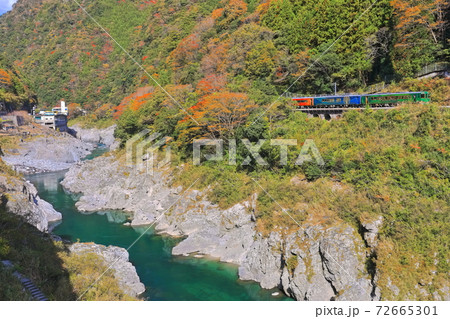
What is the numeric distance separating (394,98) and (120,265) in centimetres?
1920

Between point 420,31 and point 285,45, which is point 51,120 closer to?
point 285,45

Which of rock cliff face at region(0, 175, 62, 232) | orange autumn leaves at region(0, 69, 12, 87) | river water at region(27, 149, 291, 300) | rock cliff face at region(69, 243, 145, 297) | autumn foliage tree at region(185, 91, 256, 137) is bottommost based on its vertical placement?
river water at region(27, 149, 291, 300)

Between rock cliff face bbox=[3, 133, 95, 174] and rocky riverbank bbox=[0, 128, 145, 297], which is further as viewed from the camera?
rock cliff face bbox=[3, 133, 95, 174]

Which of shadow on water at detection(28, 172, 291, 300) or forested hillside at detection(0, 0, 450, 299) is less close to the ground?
forested hillside at detection(0, 0, 450, 299)

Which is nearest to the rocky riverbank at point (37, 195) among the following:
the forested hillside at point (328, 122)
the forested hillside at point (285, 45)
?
the forested hillside at point (328, 122)

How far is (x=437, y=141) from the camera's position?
16.8 m

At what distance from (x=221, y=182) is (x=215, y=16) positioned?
31989 mm

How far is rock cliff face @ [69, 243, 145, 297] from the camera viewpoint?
52.5 ft

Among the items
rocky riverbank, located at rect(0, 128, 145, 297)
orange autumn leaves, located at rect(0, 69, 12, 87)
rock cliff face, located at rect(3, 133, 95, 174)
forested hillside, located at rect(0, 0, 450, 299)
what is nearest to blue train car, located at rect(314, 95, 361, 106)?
forested hillside, located at rect(0, 0, 450, 299)

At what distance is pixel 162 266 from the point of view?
1917 cm

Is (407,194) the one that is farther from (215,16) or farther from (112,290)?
(215,16)

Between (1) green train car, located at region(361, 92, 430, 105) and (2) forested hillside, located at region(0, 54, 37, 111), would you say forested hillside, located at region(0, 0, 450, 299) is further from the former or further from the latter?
(2) forested hillside, located at region(0, 54, 37, 111)

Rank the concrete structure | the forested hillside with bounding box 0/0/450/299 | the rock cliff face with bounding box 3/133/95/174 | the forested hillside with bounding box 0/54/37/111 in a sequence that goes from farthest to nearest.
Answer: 1. the concrete structure
2. the forested hillside with bounding box 0/54/37/111
3. the rock cliff face with bounding box 3/133/95/174
4. the forested hillside with bounding box 0/0/450/299

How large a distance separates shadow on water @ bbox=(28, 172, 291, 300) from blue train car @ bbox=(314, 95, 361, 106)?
545 inches
